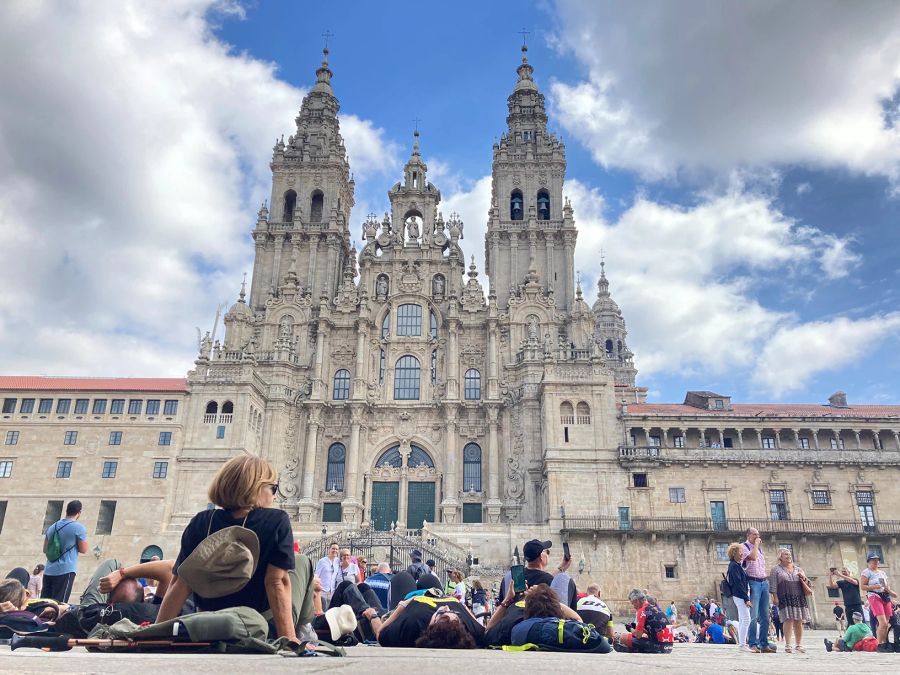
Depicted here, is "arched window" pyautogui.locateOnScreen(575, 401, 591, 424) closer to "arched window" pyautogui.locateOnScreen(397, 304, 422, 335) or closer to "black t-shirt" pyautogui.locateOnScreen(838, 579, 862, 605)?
"arched window" pyautogui.locateOnScreen(397, 304, 422, 335)

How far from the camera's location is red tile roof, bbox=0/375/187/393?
4219 cm

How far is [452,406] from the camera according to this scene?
46.7m

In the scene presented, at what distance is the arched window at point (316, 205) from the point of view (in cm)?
5488

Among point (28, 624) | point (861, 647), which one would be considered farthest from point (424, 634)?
point (861, 647)

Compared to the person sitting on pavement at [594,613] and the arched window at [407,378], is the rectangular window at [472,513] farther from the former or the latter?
the person sitting on pavement at [594,613]

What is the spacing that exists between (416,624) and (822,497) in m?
39.4

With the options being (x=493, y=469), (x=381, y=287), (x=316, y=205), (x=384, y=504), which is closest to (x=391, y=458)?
(x=384, y=504)

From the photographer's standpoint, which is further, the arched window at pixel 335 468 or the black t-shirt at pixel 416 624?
the arched window at pixel 335 468

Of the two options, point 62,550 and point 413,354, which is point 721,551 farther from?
point 62,550

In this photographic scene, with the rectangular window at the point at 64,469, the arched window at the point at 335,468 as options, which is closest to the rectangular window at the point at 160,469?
the rectangular window at the point at 64,469

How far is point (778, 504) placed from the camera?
4084 cm

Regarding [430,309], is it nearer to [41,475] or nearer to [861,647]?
[41,475]

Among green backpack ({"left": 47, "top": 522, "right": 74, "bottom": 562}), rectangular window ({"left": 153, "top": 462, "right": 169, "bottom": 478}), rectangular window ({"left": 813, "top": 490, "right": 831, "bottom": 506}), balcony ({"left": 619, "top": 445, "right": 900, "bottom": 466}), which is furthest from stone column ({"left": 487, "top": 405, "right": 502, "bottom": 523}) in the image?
green backpack ({"left": 47, "top": 522, "right": 74, "bottom": 562})

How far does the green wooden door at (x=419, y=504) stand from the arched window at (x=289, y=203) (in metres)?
22.8
